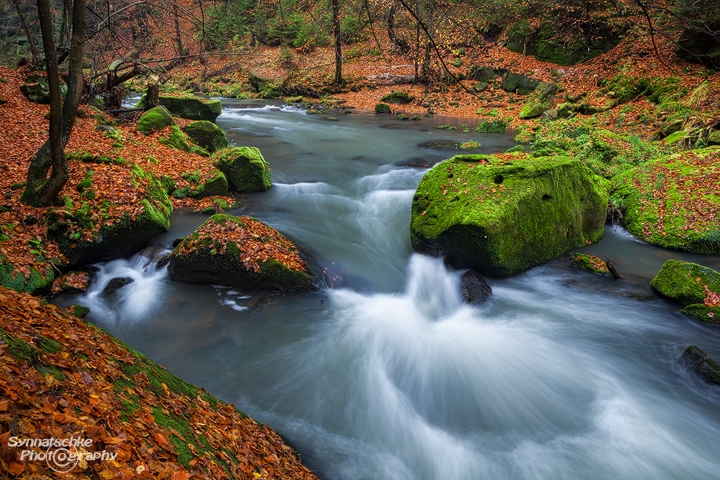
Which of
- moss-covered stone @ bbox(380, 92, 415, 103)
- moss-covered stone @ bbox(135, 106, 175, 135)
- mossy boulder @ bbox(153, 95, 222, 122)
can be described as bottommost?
moss-covered stone @ bbox(135, 106, 175, 135)

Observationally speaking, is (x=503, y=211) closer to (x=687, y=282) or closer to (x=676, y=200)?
(x=687, y=282)

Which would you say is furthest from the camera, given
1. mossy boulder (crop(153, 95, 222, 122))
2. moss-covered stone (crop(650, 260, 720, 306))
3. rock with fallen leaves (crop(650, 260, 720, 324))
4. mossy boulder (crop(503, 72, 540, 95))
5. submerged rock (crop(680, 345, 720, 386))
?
mossy boulder (crop(503, 72, 540, 95))

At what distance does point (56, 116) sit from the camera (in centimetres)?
639

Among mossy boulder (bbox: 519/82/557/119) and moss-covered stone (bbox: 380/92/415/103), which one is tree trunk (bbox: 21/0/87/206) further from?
moss-covered stone (bbox: 380/92/415/103)

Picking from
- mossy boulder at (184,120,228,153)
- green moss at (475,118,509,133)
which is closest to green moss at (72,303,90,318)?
mossy boulder at (184,120,228,153)

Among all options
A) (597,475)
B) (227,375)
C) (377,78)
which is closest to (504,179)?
(597,475)

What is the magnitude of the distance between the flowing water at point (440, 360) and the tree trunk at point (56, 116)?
5.87ft

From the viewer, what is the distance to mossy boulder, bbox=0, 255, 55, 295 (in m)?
5.88

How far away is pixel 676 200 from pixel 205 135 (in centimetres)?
1330

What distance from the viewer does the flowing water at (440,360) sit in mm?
4645

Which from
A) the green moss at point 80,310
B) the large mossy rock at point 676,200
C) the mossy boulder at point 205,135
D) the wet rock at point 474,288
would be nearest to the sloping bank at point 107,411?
the green moss at point 80,310

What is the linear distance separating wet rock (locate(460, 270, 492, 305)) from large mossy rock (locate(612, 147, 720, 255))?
425cm

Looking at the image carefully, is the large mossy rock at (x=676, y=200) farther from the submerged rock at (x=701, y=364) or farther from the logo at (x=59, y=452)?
the logo at (x=59, y=452)

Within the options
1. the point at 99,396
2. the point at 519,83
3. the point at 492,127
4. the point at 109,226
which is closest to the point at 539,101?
the point at 492,127
